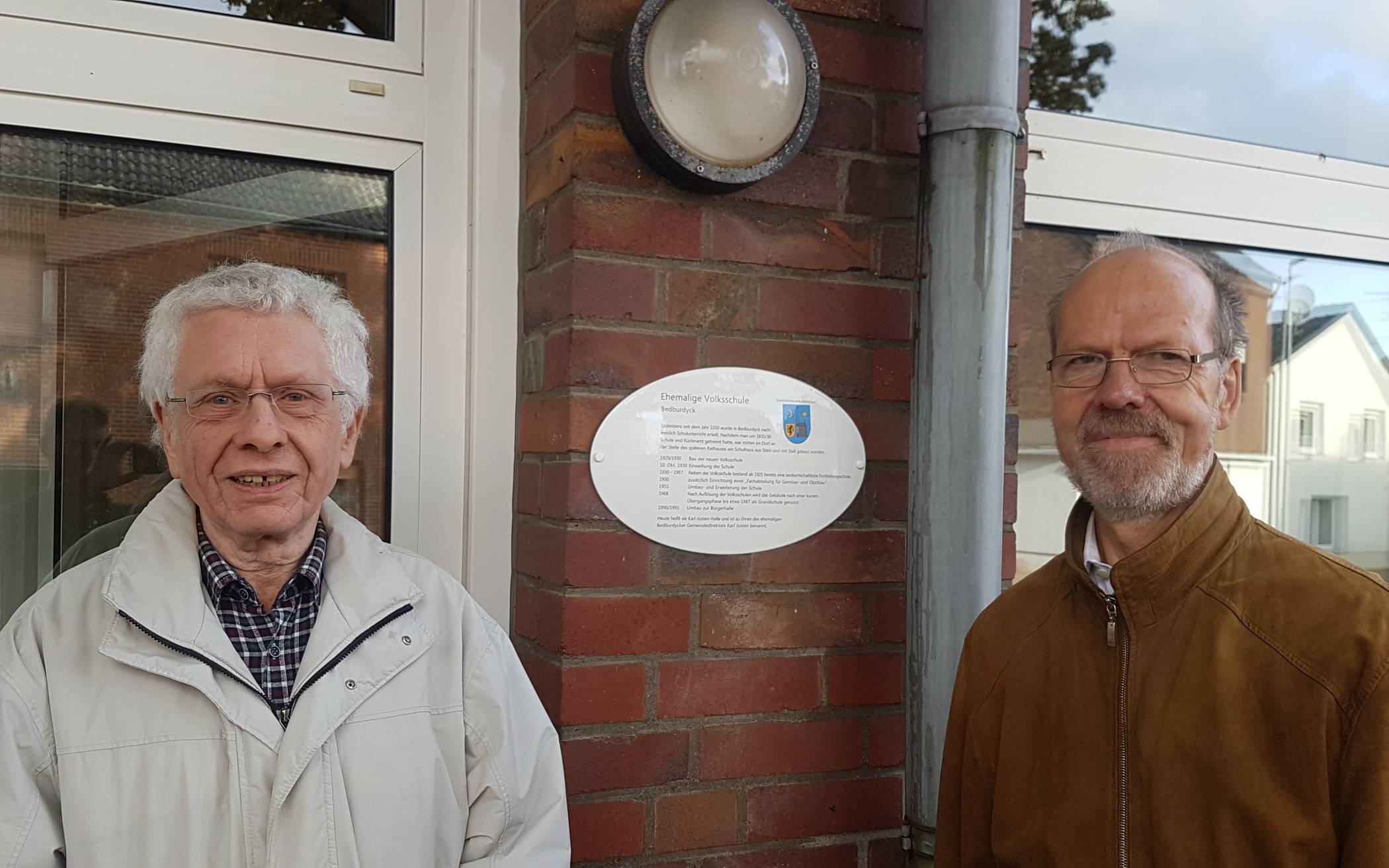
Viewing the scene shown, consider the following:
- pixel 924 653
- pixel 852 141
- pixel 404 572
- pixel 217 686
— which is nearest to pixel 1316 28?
pixel 852 141

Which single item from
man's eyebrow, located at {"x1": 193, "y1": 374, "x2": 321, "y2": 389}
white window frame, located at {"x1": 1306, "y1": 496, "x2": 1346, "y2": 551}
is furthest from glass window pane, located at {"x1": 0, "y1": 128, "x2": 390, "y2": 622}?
white window frame, located at {"x1": 1306, "y1": 496, "x2": 1346, "y2": 551}

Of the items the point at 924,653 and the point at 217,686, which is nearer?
the point at 217,686

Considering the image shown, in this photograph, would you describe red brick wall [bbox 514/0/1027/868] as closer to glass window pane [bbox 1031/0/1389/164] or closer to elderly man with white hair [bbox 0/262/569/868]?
elderly man with white hair [bbox 0/262/569/868]

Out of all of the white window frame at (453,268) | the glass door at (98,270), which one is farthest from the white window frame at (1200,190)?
the glass door at (98,270)

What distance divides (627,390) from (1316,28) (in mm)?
2406

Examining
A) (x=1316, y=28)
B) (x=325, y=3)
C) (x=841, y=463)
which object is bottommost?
(x=841, y=463)

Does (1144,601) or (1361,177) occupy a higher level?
(1361,177)

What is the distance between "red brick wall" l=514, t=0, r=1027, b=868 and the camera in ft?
6.08

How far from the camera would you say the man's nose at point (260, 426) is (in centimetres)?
153

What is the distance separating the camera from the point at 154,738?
4.60 feet

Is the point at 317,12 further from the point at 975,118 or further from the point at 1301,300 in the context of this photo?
the point at 1301,300

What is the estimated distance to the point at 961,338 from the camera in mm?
1887

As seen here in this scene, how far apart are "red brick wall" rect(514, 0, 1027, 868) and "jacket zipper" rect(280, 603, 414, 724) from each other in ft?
1.10

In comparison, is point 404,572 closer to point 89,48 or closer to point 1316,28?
point 89,48
